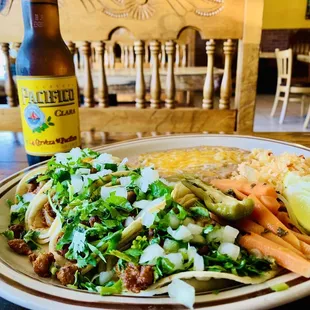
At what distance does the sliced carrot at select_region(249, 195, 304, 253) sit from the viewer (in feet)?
1.95

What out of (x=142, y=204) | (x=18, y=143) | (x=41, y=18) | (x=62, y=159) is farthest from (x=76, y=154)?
(x=18, y=143)

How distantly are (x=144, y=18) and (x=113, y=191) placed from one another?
102 cm

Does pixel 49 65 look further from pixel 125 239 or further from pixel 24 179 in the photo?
pixel 125 239

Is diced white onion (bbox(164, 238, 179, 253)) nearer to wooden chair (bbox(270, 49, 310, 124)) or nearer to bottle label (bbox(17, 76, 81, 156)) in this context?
bottle label (bbox(17, 76, 81, 156))

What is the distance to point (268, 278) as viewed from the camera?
0.50 meters

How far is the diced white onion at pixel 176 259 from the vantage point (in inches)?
20.3

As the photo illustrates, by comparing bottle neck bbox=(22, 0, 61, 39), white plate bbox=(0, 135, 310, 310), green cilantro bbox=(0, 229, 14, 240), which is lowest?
green cilantro bbox=(0, 229, 14, 240)

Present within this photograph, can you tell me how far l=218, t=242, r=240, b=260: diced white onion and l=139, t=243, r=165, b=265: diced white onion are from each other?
0.31 feet

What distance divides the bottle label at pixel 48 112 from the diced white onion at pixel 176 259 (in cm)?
52

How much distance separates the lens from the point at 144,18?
143cm

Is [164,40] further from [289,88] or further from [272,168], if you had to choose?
[289,88]

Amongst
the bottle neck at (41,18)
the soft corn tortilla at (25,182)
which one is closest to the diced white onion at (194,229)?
the soft corn tortilla at (25,182)

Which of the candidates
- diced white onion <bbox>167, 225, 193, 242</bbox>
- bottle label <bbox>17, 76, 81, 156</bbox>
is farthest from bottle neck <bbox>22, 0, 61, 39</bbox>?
diced white onion <bbox>167, 225, 193, 242</bbox>

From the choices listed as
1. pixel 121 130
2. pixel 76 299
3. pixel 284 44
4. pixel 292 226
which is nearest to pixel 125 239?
pixel 76 299
